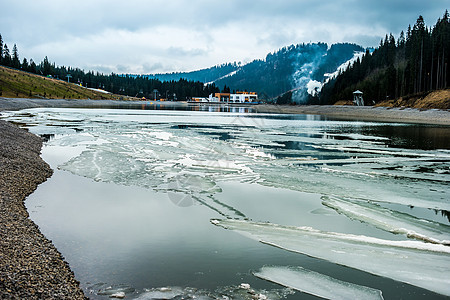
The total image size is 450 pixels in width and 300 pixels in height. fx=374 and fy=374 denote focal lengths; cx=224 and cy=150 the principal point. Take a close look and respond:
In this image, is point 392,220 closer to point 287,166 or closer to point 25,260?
point 287,166

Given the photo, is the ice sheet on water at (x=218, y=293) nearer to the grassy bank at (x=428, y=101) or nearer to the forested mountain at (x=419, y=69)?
the grassy bank at (x=428, y=101)

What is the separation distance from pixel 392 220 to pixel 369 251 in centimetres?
240

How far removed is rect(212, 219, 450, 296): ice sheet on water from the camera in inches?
262

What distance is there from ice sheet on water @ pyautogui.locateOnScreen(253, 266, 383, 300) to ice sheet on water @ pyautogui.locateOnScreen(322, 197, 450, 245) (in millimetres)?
3171

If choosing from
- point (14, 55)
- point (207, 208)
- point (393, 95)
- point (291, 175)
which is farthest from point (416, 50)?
point (14, 55)

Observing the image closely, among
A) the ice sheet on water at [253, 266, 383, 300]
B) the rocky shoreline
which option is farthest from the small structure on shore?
the ice sheet on water at [253, 266, 383, 300]

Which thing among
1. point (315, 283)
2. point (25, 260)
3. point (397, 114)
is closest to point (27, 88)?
point (397, 114)

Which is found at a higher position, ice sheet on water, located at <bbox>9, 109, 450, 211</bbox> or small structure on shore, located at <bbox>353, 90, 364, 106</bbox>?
small structure on shore, located at <bbox>353, 90, 364, 106</bbox>

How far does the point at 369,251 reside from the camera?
7664 millimetres

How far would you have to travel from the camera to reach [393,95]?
8875cm

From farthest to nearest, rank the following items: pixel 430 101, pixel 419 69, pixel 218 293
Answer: pixel 419 69 → pixel 430 101 → pixel 218 293

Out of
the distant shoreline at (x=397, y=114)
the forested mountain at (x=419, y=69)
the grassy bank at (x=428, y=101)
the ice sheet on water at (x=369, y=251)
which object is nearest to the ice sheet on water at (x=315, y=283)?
the ice sheet on water at (x=369, y=251)

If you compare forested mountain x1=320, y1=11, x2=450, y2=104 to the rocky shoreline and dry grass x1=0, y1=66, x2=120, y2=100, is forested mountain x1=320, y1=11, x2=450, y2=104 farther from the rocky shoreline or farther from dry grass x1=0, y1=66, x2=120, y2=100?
dry grass x1=0, y1=66, x2=120, y2=100

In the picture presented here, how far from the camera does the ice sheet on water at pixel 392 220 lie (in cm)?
855
